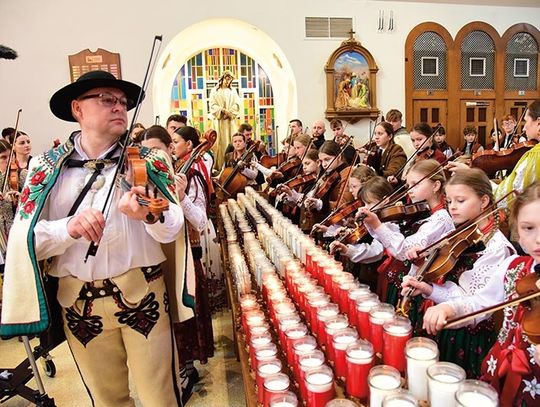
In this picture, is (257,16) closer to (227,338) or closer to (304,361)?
(227,338)

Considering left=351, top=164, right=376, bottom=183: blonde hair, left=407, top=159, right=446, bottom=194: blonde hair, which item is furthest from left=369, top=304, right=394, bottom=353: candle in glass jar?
left=351, top=164, right=376, bottom=183: blonde hair

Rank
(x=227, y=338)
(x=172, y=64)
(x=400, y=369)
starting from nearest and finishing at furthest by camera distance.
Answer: (x=400, y=369)
(x=227, y=338)
(x=172, y=64)

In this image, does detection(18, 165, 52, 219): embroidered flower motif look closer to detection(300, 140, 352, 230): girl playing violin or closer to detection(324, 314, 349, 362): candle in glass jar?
detection(324, 314, 349, 362): candle in glass jar

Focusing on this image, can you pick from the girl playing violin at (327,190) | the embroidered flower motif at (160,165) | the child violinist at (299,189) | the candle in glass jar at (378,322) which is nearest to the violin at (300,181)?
the child violinist at (299,189)

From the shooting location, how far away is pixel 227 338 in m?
3.75

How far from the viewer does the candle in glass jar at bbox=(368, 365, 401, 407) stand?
1.04 meters

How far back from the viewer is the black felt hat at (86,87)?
1.68 meters

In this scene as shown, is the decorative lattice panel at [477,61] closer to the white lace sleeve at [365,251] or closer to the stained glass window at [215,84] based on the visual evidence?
the stained glass window at [215,84]

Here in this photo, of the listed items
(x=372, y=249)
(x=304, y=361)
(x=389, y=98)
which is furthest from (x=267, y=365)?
(x=389, y=98)

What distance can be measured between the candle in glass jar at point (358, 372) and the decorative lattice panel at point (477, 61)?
31.1 ft

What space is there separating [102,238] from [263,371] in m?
0.81

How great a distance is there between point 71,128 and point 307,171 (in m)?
5.52

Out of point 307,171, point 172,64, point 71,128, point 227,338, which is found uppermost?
point 172,64

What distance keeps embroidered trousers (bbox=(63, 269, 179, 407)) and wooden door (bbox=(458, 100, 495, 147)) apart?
917 centimetres
